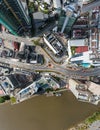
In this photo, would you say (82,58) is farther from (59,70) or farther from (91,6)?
(91,6)

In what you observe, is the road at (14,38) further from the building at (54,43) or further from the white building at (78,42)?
the white building at (78,42)

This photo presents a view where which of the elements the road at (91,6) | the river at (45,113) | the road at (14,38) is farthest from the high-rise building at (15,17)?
the river at (45,113)

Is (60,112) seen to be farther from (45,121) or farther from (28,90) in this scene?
(28,90)

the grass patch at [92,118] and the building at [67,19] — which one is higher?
the building at [67,19]

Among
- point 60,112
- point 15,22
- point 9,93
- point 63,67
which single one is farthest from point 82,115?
point 15,22

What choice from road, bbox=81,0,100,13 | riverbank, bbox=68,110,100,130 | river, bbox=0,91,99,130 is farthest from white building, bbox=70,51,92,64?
riverbank, bbox=68,110,100,130

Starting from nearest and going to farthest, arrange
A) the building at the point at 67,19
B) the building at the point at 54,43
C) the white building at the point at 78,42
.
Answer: the building at the point at 67,19 < the white building at the point at 78,42 < the building at the point at 54,43
